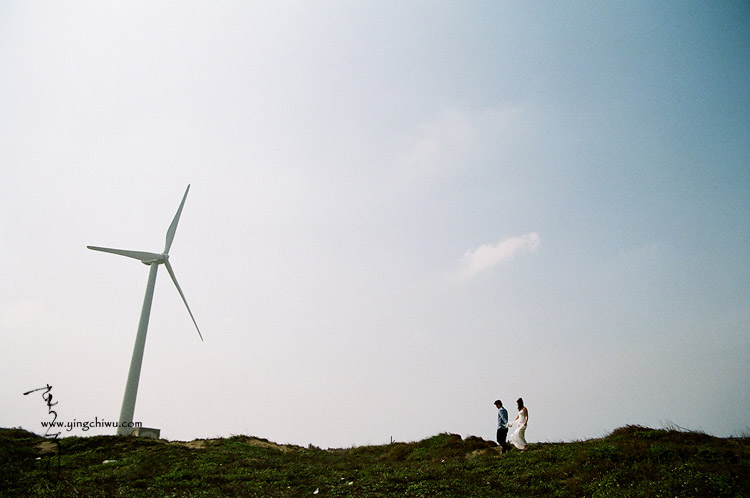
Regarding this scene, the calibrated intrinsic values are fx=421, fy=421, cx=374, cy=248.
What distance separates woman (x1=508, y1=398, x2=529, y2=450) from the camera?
22031 millimetres

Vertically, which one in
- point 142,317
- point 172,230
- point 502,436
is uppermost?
point 172,230

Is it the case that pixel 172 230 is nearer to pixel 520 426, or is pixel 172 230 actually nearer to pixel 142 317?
pixel 142 317

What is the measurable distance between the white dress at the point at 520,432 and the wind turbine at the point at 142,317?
3061cm

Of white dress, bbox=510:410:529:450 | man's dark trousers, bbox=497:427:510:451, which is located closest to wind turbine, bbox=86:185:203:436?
man's dark trousers, bbox=497:427:510:451

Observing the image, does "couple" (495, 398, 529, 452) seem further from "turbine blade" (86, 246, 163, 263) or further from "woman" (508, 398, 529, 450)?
"turbine blade" (86, 246, 163, 263)

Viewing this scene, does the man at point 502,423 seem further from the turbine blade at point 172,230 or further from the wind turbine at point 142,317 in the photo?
the turbine blade at point 172,230

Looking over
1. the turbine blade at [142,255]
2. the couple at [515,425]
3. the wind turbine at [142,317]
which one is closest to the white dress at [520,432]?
the couple at [515,425]

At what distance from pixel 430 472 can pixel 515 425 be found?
18.9 ft

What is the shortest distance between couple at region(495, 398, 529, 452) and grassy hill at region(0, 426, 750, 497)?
0.59 m

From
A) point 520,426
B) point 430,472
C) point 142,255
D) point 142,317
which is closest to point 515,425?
point 520,426

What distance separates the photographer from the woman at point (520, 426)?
867 inches

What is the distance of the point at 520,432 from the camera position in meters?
22.5

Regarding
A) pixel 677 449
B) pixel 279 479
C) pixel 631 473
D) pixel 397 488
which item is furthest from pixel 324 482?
pixel 677 449

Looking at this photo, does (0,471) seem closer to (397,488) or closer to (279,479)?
(279,479)
